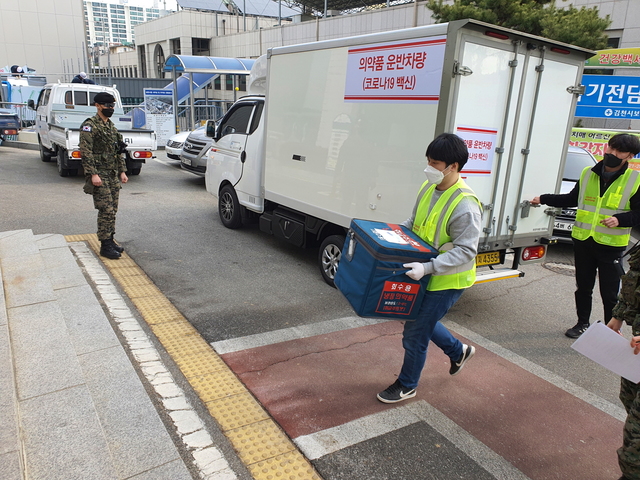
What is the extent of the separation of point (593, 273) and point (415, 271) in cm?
279

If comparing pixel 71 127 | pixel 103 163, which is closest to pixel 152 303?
pixel 103 163

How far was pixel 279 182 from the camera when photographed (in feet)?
21.4

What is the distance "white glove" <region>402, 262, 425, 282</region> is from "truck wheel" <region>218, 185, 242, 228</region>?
17.4ft

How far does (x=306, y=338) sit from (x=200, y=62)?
1647 cm

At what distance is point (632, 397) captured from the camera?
7.97ft

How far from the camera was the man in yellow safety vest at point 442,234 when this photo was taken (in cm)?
292

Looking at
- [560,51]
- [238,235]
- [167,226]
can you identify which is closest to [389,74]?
[560,51]

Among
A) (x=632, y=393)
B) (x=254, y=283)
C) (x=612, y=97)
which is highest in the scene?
(x=612, y=97)

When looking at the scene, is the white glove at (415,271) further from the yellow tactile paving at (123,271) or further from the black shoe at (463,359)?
the yellow tactile paving at (123,271)

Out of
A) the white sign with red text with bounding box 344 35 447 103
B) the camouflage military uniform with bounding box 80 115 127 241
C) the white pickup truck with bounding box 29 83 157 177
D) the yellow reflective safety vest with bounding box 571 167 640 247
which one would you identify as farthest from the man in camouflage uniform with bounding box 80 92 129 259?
the white pickup truck with bounding box 29 83 157 177

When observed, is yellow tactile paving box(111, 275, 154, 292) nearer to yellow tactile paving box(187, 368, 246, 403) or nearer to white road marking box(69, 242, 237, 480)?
white road marking box(69, 242, 237, 480)

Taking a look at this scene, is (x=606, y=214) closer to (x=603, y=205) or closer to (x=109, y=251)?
(x=603, y=205)

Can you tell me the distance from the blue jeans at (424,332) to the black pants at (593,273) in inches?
78.8

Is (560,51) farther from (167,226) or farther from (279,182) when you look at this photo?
(167,226)
